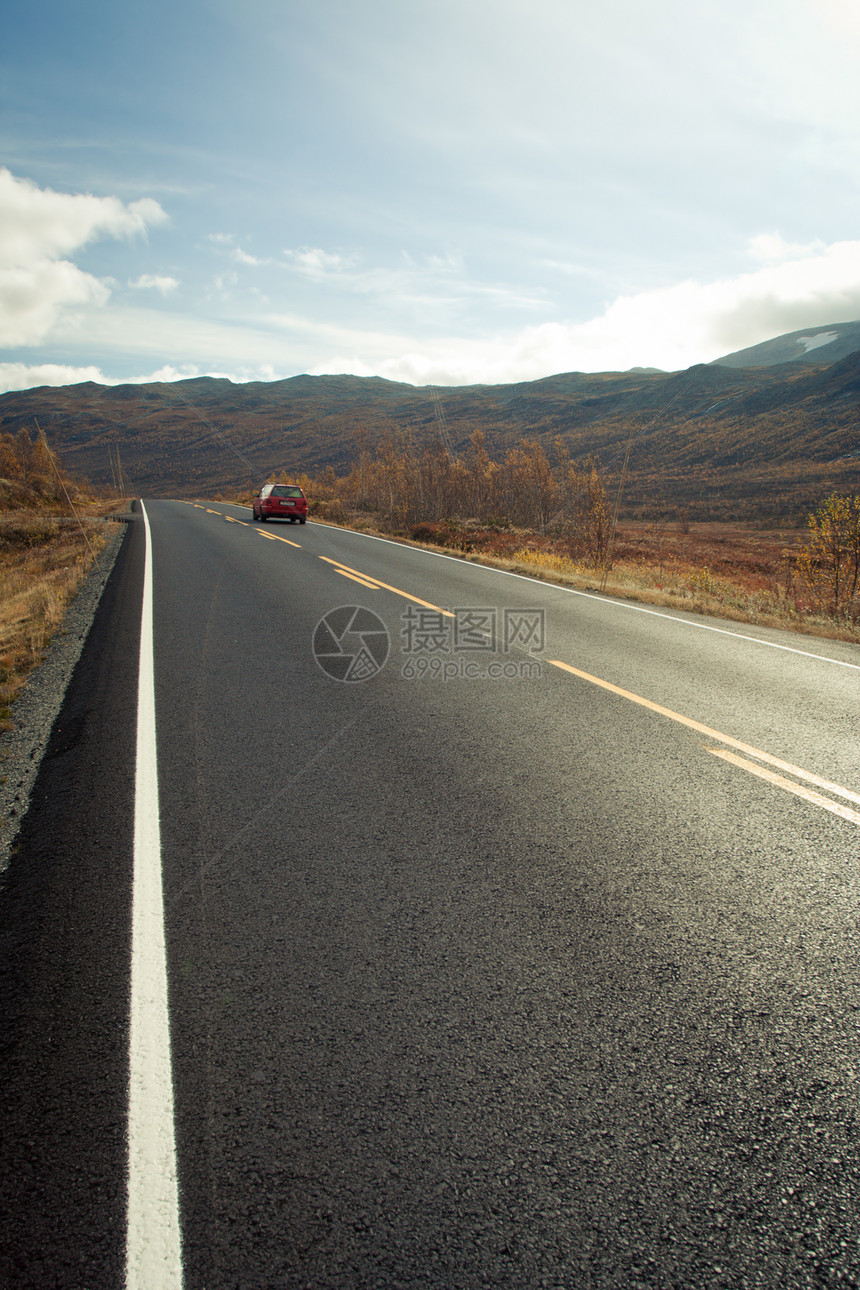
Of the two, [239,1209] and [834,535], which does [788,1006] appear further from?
[834,535]

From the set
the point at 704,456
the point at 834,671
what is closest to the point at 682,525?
the point at 834,671

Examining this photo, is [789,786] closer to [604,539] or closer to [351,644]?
[351,644]

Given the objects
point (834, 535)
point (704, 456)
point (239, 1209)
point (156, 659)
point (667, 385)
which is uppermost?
point (667, 385)

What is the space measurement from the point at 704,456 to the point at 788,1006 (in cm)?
12258

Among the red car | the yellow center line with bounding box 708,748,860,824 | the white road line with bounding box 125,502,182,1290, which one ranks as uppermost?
the red car

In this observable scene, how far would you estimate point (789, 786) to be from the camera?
12.8 feet

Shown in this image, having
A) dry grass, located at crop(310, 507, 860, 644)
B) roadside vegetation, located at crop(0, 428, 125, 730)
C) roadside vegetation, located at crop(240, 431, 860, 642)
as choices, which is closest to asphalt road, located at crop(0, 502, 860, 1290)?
roadside vegetation, located at crop(0, 428, 125, 730)

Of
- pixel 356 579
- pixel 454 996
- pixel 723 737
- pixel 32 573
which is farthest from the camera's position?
pixel 32 573

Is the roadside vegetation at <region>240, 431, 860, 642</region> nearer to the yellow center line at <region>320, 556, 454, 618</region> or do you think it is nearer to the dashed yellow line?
the yellow center line at <region>320, 556, 454, 618</region>

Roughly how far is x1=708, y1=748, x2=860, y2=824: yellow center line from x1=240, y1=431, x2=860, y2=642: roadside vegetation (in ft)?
20.8

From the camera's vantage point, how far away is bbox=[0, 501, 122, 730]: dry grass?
6.56 metres

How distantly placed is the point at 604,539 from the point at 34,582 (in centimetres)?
1283

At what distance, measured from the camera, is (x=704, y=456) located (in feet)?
361

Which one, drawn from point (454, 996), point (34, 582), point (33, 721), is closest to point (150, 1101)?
point (454, 996)
